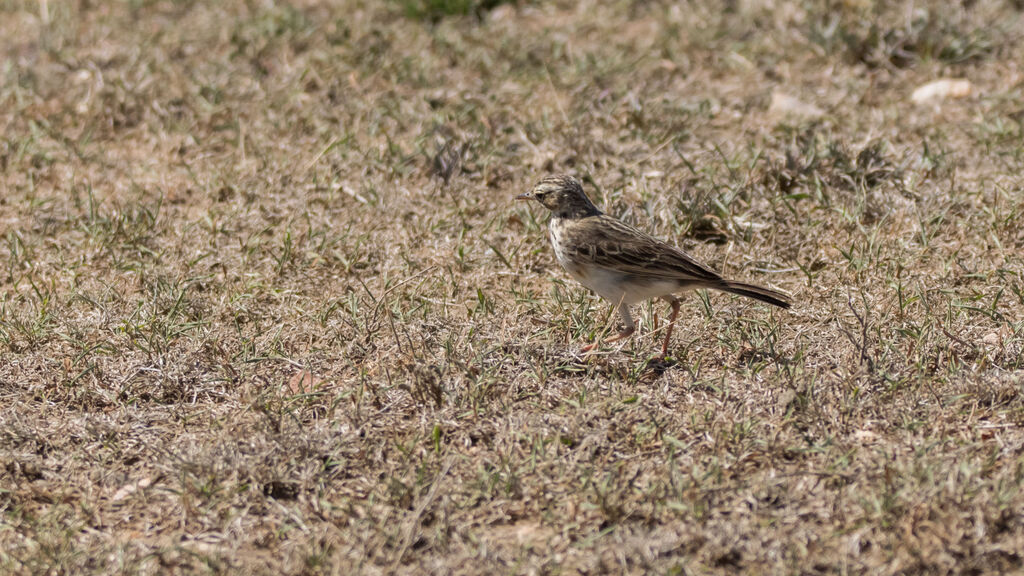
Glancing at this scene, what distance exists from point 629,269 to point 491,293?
1.13 meters

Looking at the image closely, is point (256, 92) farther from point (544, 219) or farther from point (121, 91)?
point (544, 219)

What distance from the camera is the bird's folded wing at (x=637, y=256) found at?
577 centimetres

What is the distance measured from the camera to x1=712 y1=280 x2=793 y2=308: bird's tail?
565 cm

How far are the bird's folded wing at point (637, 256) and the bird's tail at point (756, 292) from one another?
0.24ft

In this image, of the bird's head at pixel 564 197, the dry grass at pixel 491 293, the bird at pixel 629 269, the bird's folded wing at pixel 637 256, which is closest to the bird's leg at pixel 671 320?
the bird at pixel 629 269

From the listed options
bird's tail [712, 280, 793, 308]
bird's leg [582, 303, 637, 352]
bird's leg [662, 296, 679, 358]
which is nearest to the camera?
bird's tail [712, 280, 793, 308]

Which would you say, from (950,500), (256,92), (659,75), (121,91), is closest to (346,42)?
(256,92)

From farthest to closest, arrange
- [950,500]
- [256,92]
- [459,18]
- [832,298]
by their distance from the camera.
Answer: [459,18] → [256,92] → [832,298] → [950,500]

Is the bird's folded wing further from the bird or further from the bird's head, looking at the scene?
the bird's head

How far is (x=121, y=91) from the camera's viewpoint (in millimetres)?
8883

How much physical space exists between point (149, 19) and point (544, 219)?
4892 millimetres

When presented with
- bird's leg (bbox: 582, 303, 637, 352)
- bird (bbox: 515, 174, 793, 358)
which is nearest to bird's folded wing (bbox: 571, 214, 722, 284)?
bird (bbox: 515, 174, 793, 358)

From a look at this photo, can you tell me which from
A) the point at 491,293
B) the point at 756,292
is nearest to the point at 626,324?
the point at 756,292

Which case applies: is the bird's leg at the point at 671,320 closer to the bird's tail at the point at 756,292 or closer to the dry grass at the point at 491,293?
the dry grass at the point at 491,293
